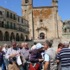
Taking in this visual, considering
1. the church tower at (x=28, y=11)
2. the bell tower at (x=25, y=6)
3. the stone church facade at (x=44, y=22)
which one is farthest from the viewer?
the bell tower at (x=25, y=6)

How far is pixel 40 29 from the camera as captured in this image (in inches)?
2726

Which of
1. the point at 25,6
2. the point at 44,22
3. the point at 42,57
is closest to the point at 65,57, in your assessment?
the point at 42,57

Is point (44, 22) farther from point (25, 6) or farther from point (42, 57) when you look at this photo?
point (42, 57)

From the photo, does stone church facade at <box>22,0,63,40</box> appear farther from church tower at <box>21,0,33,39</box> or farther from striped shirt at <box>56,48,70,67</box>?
striped shirt at <box>56,48,70,67</box>

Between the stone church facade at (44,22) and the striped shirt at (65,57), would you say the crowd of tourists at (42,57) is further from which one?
the stone church facade at (44,22)

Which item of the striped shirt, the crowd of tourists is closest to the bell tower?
the crowd of tourists

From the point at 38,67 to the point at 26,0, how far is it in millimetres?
62478

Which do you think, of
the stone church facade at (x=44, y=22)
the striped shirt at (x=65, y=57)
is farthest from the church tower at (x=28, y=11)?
the striped shirt at (x=65, y=57)

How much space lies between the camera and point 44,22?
69.1 meters

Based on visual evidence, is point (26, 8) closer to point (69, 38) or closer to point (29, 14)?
point (29, 14)

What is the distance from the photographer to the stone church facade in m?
68.8

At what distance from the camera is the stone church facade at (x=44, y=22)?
6875cm

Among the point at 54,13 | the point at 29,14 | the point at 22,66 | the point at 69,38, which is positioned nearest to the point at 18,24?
the point at 29,14

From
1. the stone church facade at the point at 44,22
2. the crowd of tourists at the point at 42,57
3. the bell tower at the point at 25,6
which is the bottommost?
the crowd of tourists at the point at 42,57
